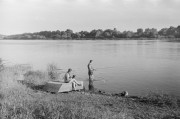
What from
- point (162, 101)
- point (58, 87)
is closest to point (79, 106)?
point (162, 101)

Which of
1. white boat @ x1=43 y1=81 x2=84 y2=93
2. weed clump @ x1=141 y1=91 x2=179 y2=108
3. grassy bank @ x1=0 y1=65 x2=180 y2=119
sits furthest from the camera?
white boat @ x1=43 y1=81 x2=84 y2=93

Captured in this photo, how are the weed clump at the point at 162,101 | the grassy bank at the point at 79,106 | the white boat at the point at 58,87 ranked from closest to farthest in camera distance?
the grassy bank at the point at 79,106 < the weed clump at the point at 162,101 < the white boat at the point at 58,87

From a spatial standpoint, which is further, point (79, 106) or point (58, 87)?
point (58, 87)

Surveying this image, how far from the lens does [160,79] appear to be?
89.7ft

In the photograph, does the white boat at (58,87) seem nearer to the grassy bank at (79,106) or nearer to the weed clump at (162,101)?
the grassy bank at (79,106)

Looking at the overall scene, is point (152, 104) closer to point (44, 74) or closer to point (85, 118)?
point (85, 118)

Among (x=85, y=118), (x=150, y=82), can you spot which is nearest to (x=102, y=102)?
(x=85, y=118)

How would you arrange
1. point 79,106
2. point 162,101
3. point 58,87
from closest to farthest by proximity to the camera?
point 79,106, point 162,101, point 58,87

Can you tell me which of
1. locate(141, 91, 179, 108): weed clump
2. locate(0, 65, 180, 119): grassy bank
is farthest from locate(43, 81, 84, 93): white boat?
locate(141, 91, 179, 108): weed clump

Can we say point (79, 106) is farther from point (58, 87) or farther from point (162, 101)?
point (58, 87)

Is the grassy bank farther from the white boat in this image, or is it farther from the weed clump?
the white boat

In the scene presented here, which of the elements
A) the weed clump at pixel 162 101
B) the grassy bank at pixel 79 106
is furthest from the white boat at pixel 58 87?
the weed clump at pixel 162 101

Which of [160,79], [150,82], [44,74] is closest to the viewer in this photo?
[44,74]

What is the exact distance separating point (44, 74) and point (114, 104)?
10.7m
